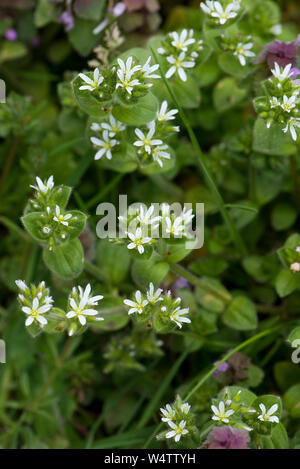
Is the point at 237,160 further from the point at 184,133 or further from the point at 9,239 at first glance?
the point at 9,239

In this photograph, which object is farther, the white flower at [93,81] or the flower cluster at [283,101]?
the flower cluster at [283,101]

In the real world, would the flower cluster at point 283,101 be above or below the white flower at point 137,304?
above

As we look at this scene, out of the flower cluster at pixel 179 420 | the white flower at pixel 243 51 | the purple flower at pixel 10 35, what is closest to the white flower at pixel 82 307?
the flower cluster at pixel 179 420

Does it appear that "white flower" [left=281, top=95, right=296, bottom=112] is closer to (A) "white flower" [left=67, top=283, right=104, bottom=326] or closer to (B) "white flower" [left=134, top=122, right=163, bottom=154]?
(B) "white flower" [left=134, top=122, right=163, bottom=154]

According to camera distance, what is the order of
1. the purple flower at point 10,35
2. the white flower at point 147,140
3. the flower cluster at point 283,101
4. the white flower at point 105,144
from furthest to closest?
the purple flower at point 10,35, the white flower at point 105,144, the white flower at point 147,140, the flower cluster at point 283,101

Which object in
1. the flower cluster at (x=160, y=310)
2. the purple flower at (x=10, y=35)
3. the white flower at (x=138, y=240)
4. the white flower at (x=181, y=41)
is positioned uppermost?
the purple flower at (x=10, y=35)

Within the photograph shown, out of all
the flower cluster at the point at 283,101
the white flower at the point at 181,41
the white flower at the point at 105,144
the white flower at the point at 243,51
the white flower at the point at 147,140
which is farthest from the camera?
the white flower at the point at 243,51

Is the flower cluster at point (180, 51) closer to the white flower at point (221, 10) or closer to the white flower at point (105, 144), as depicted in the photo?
the white flower at point (221, 10)
